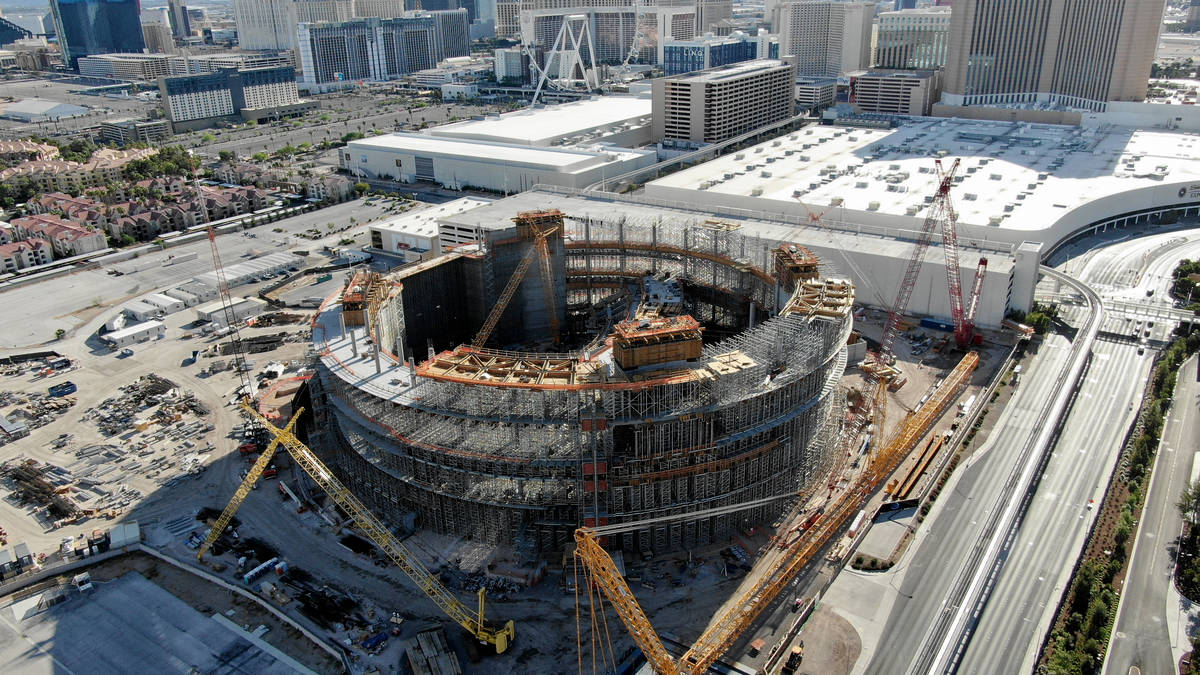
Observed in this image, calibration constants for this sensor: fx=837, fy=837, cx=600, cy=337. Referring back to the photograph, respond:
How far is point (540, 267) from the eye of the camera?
8356 centimetres

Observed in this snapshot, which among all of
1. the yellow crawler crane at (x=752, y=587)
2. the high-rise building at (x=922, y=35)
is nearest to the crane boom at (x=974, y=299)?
the yellow crawler crane at (x=752, y=587)

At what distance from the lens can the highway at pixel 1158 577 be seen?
45719mm

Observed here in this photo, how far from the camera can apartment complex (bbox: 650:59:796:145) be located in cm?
15875

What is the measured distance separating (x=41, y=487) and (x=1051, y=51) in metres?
176

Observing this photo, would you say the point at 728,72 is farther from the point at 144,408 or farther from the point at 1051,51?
the point at 144,408

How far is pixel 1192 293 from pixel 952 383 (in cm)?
4140

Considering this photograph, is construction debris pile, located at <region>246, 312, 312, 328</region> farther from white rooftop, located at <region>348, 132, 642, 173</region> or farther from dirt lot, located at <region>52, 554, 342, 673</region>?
white rooftop, located at <region>348, 132, 642, 173</region>

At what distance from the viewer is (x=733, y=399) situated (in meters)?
53.7

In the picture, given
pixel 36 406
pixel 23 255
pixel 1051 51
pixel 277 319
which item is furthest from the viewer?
pixel 1051 51

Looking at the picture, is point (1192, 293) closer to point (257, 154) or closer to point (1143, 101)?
point (1143, 101)

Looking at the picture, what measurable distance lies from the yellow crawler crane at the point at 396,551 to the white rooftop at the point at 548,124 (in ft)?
367

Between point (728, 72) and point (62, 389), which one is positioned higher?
point (728, 72)

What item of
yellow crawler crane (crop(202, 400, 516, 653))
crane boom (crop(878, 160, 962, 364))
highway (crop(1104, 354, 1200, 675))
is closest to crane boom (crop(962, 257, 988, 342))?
crane boom (crop(878, 160, 962, 364))

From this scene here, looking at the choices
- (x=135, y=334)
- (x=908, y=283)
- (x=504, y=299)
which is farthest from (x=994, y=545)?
(x=135, y=334)
